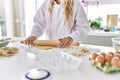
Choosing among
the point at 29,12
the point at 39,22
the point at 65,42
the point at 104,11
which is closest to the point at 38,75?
A: the point at 65,42

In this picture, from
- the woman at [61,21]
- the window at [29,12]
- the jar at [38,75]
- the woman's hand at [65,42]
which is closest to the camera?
the jar at [38,75]

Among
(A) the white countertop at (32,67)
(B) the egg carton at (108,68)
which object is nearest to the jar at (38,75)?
(A) the white countertop at (32,67)

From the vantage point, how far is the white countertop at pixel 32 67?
737 mm

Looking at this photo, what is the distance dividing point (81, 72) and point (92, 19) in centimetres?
243

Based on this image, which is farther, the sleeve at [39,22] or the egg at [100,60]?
the sleeve at [39,22]

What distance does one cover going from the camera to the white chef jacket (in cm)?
139

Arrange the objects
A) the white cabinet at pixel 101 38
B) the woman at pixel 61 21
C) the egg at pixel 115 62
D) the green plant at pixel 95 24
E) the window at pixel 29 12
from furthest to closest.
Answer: the window at pixel 29 12 → the green plant at pixel 95 24 → the white cabinet at pixel 101 38 → the woman at pixel 61 21 → the egg at pixel 115 62

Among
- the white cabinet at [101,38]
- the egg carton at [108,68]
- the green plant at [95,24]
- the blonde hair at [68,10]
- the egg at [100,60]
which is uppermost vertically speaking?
the blonde hair at [68,10]

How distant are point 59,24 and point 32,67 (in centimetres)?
72

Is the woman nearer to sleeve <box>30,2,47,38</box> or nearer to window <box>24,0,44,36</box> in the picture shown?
sleeve <box>30,2,47,38</box>

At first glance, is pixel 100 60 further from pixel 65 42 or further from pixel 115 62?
pixel 65 42

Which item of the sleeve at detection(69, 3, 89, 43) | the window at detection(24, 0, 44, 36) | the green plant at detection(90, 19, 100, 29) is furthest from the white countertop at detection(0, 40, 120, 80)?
the window at detection(24, 0, 44, 36)

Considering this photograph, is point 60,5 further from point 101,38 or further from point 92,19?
point 92,19

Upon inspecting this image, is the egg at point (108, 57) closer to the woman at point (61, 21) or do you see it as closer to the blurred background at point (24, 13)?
the woman at point (61, 21)
